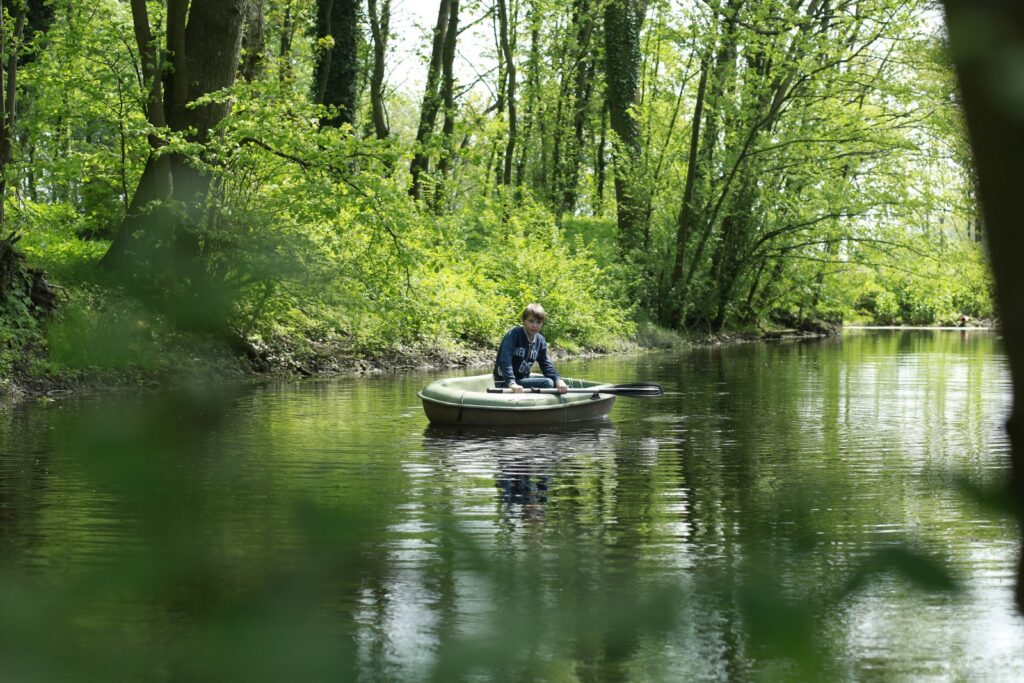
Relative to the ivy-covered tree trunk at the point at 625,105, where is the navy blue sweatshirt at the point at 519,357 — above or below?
below

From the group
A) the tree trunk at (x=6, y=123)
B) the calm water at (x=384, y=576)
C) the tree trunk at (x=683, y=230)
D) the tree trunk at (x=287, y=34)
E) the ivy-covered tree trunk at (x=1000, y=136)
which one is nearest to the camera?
the ivy-covered tree trunk at (x=1000, y=136)

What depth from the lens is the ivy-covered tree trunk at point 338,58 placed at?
2381cm

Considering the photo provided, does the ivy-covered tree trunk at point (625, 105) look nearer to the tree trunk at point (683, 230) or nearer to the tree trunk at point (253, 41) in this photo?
the tree trunk at point (683, 230)

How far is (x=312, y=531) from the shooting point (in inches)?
47.0

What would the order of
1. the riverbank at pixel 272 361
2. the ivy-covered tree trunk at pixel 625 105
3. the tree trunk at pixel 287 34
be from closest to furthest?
the riverbank at pixel 272 361
the tree trunk at pixel 287 34
the ivy-covered tree trunk at pixel 625 105

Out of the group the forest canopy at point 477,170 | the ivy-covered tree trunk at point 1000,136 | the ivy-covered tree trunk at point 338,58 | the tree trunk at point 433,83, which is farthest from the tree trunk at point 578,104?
the ivy-covered tree trunk at point 1000,136

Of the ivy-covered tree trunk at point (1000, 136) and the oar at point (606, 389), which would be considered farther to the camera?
the oar at point (606, 389)

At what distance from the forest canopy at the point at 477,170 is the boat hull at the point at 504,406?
203cm

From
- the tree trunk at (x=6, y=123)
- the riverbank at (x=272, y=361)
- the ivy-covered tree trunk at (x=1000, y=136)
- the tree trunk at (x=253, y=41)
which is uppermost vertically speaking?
the tree trunk at (x=253, y=41)

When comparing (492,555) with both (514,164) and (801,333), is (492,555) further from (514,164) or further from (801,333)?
(801,333)

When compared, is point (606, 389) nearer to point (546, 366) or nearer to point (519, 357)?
point (546, 366)

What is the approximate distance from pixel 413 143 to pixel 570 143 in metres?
21.8

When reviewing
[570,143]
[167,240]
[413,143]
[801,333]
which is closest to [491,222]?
[570,143]

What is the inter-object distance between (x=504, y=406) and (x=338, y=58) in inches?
477
